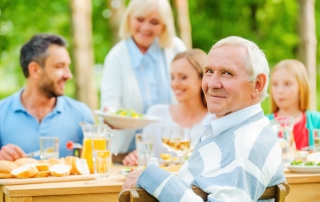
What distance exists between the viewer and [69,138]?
4.24 meters

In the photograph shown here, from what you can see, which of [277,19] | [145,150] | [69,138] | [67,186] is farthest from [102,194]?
[277,19]

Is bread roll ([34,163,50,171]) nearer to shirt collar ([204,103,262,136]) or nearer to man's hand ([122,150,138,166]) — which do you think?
man's hand ([122,150,138,166])

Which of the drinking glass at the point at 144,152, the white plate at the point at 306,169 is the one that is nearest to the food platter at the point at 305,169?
the white plate at the point at 306,169

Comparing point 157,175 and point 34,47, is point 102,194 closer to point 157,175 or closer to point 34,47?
point 157,175

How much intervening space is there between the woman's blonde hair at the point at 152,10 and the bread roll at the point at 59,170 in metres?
1.74

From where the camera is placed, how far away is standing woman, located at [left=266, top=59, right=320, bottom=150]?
445cm

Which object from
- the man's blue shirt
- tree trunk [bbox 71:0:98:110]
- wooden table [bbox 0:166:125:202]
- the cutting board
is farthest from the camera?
tree trunk [bbox 71:0:98:110]

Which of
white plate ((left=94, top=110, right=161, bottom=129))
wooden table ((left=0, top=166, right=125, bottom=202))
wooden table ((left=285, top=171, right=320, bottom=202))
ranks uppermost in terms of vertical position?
white plate ((left=94, top=110, right=161, bottom=129))

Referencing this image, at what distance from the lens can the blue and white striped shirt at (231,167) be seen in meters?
2.30

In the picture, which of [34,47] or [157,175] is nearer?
[157,175]

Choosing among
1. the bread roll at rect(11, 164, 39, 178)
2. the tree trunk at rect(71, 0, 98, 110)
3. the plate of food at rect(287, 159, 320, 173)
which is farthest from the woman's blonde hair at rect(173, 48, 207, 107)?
the tree trunk at rect(71, 0, 98, 110)

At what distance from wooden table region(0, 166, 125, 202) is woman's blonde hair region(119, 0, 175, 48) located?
6.13 feet

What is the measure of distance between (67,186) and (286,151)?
1453 millimetres

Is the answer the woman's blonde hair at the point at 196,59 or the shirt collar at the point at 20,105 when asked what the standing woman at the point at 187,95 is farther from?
the shirt collar at the point at 20,105
